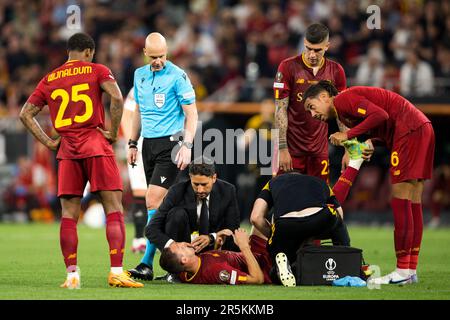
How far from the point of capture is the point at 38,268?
1130 cm

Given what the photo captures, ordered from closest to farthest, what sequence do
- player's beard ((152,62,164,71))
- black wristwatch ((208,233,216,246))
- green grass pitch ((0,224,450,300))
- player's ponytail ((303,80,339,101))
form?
green grass pitch ((0,224,450,300)), player's ponytail ((303,80,339,101)), black wristwatch ((208,233,216,246)), player's beard ((152,62,164,71))

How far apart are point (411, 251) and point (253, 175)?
9.86 meters

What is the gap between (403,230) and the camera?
9.47 metres

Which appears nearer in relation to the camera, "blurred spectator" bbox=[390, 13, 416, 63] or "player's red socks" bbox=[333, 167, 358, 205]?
"player's red socks" bbox=[333, 167, 358, 205]

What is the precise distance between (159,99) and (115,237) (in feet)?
6.69

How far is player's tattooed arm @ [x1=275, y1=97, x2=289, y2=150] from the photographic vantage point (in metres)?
10.8

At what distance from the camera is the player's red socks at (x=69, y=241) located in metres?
9.05

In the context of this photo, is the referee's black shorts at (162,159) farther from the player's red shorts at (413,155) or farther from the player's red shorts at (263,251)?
the player's red shorts at (413,155)

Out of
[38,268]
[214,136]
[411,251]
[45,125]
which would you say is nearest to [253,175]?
[214,136]

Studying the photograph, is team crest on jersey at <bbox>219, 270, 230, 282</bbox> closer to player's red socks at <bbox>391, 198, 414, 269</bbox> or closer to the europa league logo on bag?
the europa league logo on bag

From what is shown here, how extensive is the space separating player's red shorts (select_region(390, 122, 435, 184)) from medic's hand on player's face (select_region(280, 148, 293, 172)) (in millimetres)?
1510

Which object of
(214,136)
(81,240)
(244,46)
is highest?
(244,46)

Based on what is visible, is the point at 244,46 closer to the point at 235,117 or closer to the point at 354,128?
the point at 235,117

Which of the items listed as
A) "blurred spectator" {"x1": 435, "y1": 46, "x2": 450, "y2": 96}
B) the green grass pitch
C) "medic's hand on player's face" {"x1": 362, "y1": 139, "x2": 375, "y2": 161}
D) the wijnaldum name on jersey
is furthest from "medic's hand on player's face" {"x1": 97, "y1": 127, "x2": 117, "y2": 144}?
"blurred spectator" {"x1": 435, "y1": 46, "x2": 450, "y2": 96}
